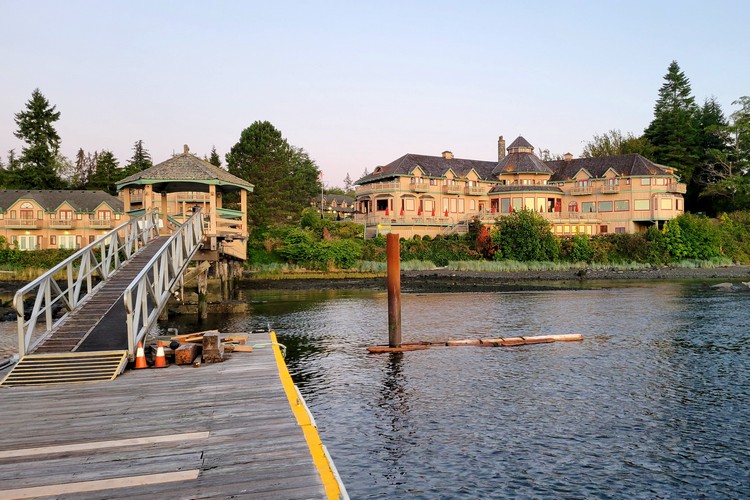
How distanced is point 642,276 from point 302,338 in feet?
167

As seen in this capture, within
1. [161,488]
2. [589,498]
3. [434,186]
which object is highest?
[434,186]

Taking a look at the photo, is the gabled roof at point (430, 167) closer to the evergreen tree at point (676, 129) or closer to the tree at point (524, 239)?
the tree at point (524, 239)

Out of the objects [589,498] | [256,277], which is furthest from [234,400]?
[256,277]

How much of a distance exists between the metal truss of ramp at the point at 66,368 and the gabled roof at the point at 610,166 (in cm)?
7995

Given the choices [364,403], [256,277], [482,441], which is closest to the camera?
[482,441]

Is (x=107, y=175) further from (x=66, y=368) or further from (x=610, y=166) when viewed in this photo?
(x=66, y=368)

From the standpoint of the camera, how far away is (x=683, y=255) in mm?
76500

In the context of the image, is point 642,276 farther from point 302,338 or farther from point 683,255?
point 302,338

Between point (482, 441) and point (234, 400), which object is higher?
point (234, 400)

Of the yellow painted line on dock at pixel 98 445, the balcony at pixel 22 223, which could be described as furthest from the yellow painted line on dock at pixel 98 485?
the balcony at pixel 22 223

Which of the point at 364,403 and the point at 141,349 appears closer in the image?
the point at 141,349

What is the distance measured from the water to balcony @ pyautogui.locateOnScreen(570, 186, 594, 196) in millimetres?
54915

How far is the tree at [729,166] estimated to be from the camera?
85.5m

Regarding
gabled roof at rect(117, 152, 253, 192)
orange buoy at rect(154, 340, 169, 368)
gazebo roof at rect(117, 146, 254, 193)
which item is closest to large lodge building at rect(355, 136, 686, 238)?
gazebo roof at rect(117, 146, 254, 193)
